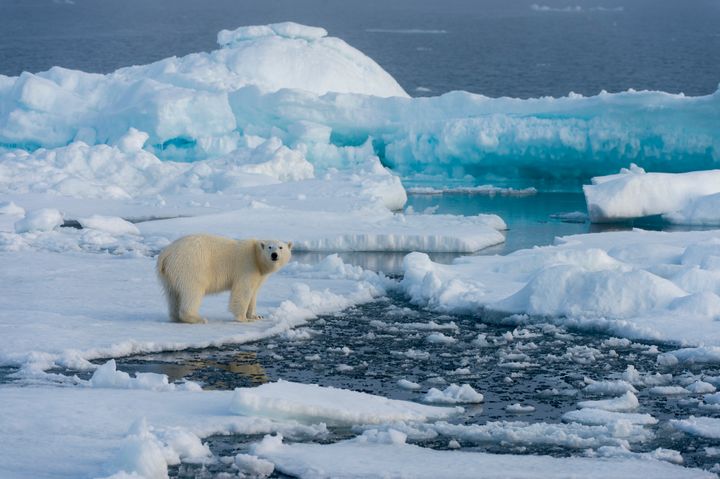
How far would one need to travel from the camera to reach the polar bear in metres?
9.20

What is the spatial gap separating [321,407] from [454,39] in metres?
69.8

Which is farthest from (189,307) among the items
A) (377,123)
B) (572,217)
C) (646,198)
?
(377,123)

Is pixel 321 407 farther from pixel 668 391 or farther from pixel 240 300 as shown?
pixel 240 300

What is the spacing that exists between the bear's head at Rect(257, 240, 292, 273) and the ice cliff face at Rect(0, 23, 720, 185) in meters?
11.0

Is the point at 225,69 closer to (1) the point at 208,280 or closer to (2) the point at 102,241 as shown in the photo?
(2) the point at 102,241

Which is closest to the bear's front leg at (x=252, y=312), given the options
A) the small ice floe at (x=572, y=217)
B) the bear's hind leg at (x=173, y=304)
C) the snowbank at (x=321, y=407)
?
the bear's hind leg at (x=173, y=304)

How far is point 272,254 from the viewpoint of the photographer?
9.31 meters

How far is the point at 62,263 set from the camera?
487 inches

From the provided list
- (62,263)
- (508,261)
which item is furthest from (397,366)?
(62,263)

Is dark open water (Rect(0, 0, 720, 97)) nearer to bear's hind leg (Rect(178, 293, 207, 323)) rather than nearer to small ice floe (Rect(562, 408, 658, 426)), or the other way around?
bear's hind leg (Rect(178, 293, 207, 323))

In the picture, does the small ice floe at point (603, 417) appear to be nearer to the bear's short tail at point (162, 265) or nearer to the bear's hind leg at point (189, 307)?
the bear's hind leg at point (189, 307)

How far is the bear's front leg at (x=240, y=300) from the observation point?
9445mm

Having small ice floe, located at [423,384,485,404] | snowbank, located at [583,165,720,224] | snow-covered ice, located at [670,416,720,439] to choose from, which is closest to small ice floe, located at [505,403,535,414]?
small ice floe, located at [423,384,485,404]

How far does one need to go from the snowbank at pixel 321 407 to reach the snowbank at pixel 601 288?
9.01 ft
